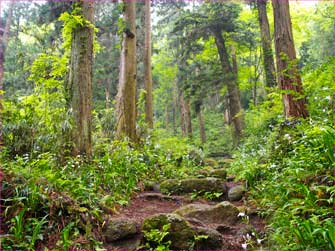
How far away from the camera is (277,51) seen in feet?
25.0

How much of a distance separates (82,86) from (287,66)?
4.53 meters

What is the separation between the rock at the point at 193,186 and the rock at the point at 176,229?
2.74 m

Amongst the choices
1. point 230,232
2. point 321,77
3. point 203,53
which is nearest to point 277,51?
point 321,77

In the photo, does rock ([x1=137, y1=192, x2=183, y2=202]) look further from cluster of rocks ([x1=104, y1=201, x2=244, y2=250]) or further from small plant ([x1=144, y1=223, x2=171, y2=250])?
small plant ([x1=144, y1=223, x2=171, y2=250])

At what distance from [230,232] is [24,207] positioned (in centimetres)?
264

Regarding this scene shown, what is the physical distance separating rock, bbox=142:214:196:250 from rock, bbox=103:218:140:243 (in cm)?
17

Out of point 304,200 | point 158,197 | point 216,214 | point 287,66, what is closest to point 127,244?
point 216,214

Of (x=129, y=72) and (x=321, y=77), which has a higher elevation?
(x=129, y=72)

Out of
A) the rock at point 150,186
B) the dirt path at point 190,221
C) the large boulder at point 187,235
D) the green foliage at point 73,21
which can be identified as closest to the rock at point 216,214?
the dirt path at point 190,221

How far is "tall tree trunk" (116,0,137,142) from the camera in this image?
32.0 ft

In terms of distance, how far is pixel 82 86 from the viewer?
22.1 feet

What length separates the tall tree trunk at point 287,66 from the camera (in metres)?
7.12

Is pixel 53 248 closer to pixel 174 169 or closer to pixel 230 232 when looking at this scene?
pixel 230 232

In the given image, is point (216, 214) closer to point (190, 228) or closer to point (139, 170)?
point (190, 228)
